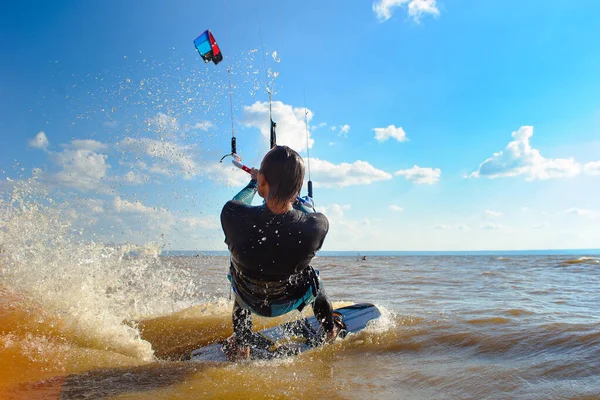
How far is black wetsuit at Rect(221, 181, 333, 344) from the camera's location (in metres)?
3.21

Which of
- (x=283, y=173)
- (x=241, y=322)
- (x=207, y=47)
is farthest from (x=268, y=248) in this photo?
(x=207, y=47)

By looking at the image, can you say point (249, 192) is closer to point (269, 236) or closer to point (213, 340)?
point (269, 236)

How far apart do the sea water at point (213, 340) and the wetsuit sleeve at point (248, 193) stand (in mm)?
1550

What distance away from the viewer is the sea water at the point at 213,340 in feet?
9.79

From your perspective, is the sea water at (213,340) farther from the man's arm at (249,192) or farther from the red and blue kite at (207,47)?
the red and blue kite at (207,47)

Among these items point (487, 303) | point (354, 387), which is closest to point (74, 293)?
point (354, 387)

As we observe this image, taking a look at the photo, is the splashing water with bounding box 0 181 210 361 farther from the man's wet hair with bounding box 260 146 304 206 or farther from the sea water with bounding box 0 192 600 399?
the man's wet hair with bounding box 260 146 304 206

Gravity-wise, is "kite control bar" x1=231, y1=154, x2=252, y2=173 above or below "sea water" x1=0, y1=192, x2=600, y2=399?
above

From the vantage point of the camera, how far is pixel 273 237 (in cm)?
322

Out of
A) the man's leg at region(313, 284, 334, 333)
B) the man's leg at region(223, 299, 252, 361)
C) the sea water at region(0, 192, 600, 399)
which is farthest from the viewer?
the man's leg at region(313, 284, 334, 333)

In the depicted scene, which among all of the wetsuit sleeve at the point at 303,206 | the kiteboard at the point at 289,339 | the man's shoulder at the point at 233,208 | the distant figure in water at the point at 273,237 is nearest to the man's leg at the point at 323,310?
the kiteboard at the point at 289,339

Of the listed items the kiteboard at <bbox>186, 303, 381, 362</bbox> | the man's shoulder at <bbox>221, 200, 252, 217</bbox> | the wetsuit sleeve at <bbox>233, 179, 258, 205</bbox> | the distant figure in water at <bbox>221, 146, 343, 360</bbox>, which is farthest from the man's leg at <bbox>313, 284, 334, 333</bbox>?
the man's shoulder at <bbox>221, 200, 252, 217</bbox>

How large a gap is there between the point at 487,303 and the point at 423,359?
4485 millimetres

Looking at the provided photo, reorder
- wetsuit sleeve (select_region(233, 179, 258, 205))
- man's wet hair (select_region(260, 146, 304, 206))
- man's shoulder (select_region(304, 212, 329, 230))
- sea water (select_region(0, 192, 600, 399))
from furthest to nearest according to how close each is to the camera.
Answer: wetsuit sleeve (select_region(233, 179, 258, 205)), man's shoulder (select_region(304, 212, 329, 230)), man's wet hair (select_region(260, 146, 304, 206)), sea water (select_region(0, 192, 600, 399))
